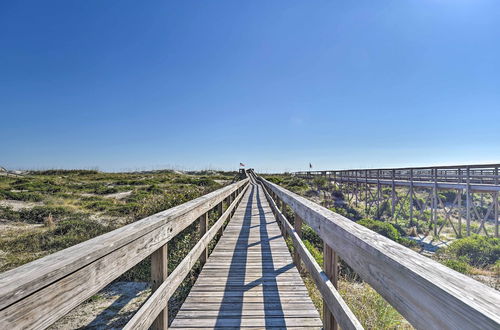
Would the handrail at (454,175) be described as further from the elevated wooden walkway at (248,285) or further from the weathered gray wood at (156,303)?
the weathered gray wood at (156,303)

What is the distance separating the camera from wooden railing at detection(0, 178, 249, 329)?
804 mm

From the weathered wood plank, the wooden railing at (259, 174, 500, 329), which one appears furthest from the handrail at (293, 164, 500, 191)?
the weathered wood plank

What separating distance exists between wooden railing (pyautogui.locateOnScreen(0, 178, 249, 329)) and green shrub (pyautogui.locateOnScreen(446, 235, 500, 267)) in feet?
33.2

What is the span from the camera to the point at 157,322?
199 cm

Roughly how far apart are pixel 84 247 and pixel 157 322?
120 centimetres

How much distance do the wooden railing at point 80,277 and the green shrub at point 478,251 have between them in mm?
10108

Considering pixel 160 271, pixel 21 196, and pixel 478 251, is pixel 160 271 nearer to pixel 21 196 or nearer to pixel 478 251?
pixel 478 251

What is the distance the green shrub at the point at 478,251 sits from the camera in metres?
8.02

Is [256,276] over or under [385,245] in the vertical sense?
under

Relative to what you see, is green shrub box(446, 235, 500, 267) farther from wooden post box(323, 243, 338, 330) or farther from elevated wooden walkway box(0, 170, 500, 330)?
wooden post box(323, 243, 338, 330)

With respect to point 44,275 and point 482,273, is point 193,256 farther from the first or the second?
point 482,273

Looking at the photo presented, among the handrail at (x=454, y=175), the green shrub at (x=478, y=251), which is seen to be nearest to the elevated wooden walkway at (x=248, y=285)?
the green shrub at (x=478, y=251)

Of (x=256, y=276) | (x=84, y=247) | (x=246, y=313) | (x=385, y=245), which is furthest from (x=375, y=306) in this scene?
(x=84, y=247)

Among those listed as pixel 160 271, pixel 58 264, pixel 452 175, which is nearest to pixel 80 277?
pixel 58 264
